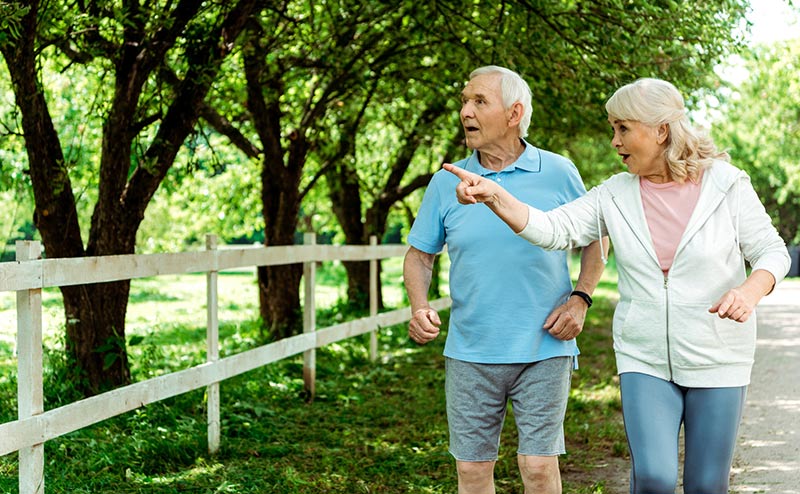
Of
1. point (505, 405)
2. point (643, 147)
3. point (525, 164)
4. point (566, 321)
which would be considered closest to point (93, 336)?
point (505, 405)

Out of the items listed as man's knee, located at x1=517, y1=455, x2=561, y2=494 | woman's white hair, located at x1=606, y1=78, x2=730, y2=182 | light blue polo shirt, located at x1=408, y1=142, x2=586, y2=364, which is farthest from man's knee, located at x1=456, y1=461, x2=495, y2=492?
woman's white hair, located at x1=606, y1=78, x2=730, y2=182

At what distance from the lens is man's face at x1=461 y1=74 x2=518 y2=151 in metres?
4.20

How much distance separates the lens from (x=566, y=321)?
4090 mm

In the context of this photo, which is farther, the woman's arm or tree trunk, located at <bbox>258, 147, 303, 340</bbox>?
tree trunk, located at <bbox>258, 147, 303, 340</bbox>

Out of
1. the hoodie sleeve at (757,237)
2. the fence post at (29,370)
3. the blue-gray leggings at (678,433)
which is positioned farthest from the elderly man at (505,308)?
the fence post at (29,370)

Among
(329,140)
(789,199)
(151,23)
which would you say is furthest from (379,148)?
(789,199)

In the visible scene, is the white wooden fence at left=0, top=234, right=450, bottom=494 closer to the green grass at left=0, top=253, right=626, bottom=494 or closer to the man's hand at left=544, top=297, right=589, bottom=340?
the green grass at left=0, top=253, right=626, bottom=494

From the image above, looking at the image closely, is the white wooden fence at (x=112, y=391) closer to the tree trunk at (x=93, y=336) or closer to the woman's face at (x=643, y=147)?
the tree trunk at (x=93, y=336)

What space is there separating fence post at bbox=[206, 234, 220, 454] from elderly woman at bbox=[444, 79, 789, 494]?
11.6ft

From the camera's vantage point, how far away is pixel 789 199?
161ft

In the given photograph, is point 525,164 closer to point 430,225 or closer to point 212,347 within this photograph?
point 430,225

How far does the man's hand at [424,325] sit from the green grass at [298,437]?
2045mm

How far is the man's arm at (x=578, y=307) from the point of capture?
13.4ft

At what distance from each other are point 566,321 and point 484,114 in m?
0.85
